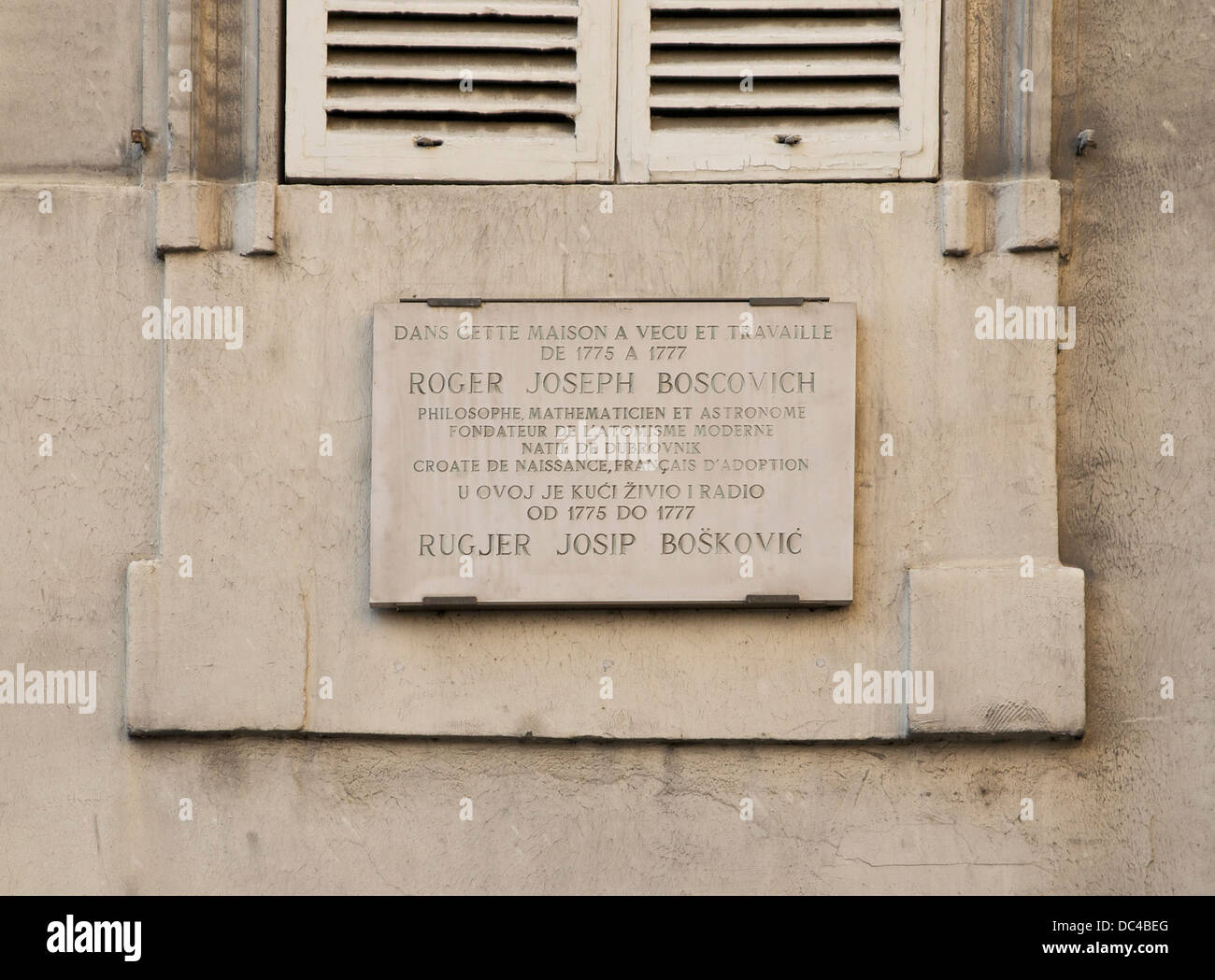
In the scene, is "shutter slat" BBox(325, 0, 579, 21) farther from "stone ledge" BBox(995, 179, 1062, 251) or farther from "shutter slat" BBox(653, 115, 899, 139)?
"stone ledge" BBox(995, 179, 1062, 251)

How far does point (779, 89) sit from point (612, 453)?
6.23ft

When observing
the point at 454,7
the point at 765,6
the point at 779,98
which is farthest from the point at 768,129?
the point at 454,7

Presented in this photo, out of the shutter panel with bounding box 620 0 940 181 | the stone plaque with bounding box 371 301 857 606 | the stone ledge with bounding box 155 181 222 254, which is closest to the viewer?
the stone plaque with bounding box 371 301 857 606

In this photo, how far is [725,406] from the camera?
6.29 meters

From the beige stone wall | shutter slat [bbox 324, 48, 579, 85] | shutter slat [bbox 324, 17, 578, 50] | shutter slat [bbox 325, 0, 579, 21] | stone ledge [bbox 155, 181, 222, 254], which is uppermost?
shutter slat [bbox 325, 0, 579, 21]

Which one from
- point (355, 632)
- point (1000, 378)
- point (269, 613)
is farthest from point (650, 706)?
point (1000, 378)

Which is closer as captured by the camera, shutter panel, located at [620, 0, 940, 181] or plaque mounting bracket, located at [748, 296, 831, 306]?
plaque mounting bracket, located at [748, 296, 831, 306]

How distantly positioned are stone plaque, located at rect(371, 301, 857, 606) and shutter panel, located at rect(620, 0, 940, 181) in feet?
2.36

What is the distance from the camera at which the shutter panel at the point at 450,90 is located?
6.50m

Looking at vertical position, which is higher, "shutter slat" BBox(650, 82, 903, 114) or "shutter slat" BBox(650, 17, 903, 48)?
"shutter slat" BBox(650, 17, 903, 48)

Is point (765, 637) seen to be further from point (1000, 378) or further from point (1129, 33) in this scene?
point (1129, 33)

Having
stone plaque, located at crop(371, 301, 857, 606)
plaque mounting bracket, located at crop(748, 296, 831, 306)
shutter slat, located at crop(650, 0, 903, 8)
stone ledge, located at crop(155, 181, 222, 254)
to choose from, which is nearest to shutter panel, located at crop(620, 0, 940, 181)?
shutter slat, located at crop(650, 0, 903, 8)

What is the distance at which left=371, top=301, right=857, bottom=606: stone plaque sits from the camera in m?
6.22

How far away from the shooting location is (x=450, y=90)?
6574 mm
